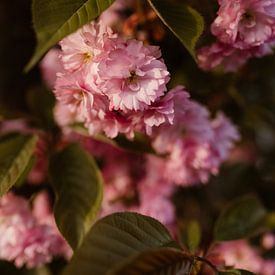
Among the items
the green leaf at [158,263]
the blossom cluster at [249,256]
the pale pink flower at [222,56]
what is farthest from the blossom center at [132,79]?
the blossom cluster at [249,256]

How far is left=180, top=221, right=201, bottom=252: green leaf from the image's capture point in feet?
4.16

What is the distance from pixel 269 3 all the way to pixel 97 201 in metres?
0.53

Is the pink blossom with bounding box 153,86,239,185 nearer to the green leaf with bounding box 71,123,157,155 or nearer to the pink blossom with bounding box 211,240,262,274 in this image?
the green leaf with bounding box 71,123,157,155

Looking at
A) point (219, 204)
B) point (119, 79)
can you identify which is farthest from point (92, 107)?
point (219, 204)

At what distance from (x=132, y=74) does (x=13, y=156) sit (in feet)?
1.25

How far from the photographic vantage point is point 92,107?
3.44ft

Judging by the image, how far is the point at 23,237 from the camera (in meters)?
1.34

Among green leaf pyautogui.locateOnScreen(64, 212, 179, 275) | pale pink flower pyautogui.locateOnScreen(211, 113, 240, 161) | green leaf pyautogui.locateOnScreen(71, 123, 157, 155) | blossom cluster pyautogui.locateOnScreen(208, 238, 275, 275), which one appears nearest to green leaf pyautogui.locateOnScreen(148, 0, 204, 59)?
green leaf pyautogui.locateOnScreen(64, 212, 179, 275)

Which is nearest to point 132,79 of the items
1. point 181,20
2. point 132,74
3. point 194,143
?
point 132,74

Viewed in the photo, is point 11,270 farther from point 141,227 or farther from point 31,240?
point 141,227

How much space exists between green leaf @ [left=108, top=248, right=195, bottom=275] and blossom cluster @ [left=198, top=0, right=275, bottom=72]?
16.6 inches

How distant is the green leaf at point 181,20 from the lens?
0.96 m

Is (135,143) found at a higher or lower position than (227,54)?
lower

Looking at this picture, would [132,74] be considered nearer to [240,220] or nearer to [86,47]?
[86,47]
